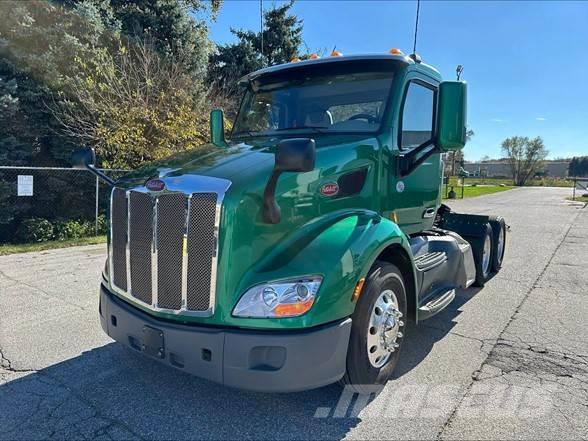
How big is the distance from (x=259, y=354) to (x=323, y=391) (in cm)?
96

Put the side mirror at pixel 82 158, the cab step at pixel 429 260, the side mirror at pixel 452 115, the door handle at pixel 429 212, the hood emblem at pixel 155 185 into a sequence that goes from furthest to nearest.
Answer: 1. the door handle at pixel 429 212
2. the cab step at pixel 429 260
3. the side mirror at pixel 82 158
4. the side mirror at pixel 452 115
5. the hood emblem at pixel 155 185

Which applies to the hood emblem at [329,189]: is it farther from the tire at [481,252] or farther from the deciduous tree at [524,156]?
the deciduous tree at [524,156]

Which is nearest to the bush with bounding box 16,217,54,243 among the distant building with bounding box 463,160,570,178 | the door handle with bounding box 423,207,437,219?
the door handle with bounding box 423,207,437,219

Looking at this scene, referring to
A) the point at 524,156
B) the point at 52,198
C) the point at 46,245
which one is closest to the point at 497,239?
the point at 46,245

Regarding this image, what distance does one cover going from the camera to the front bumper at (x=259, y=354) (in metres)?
2.42

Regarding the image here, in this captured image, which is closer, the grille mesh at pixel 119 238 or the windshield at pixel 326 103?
the grille mesh at pixel 119 238

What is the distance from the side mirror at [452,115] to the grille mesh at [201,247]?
86.6 inches

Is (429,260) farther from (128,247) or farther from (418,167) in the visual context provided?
(128,247)

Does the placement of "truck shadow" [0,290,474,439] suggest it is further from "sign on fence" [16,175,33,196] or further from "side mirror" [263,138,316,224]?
"sign on fence" [16,175,33,196]

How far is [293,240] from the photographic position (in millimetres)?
2744

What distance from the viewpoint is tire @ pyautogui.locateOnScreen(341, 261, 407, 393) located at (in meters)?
2.81

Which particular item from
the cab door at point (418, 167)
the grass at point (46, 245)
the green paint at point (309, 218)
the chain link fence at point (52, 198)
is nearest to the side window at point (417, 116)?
the cab door at point (418, 167)

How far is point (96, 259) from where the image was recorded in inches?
313

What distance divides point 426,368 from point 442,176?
231 cm
